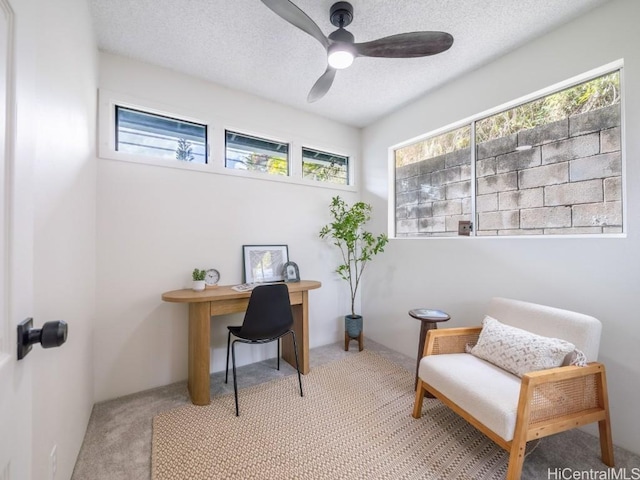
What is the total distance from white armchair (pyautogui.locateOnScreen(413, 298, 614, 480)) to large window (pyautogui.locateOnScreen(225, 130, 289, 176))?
2247 mm

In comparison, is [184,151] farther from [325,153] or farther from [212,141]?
[325,153]

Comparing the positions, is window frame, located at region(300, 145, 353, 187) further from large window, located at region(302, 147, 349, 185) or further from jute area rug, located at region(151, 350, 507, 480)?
jute area rug, located at region(151, 350, 507, 480)

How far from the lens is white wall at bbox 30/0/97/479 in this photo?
40.7 inches

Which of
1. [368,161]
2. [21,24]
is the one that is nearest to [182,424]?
[21,24]

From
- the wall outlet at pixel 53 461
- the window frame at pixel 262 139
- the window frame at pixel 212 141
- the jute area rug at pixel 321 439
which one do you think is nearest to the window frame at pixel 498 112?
the window frame at pixel 212 141

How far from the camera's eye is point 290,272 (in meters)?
2.88

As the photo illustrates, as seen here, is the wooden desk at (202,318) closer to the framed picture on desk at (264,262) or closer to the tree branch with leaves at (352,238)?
the framed picture on desk at (264,262)

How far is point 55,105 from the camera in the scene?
1.20 meters

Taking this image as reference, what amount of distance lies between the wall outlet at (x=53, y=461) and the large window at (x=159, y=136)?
2007 millimetres

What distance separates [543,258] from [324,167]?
2.36 m

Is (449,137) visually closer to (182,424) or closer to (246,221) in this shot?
(246,221)

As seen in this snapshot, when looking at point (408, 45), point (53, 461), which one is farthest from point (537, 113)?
point (53, 461)

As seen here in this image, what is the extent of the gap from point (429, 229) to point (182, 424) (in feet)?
8.97

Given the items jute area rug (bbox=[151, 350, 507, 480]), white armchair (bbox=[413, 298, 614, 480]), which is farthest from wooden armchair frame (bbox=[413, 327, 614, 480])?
jute area rug (bbox=[151, 350, 507, 480])
